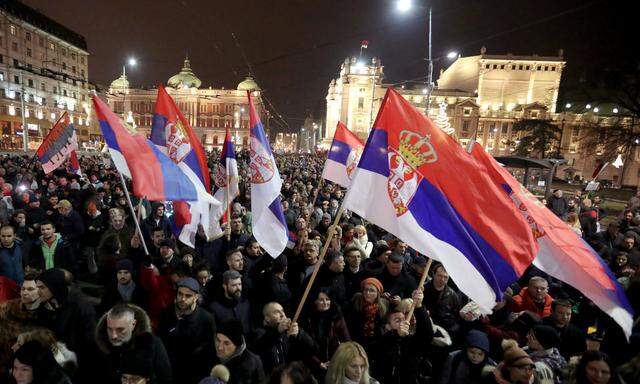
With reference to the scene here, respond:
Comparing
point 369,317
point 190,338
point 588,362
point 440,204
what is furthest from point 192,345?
point 588,362

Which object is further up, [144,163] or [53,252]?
[144,163]

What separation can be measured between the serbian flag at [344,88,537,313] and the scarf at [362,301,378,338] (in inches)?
40.2

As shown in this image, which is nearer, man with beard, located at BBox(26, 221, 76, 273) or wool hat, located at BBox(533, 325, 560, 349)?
wool hat, located at BBox(533, 325, 560, 349)

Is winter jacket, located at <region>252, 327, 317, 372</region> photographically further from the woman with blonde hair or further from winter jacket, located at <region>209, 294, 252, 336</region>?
the woman with blonde hair

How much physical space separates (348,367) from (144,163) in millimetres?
3332

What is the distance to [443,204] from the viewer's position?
3145mm

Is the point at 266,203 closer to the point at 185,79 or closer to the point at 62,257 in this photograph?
the point at 62,257

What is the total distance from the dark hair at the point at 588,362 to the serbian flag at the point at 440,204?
70 centimetres

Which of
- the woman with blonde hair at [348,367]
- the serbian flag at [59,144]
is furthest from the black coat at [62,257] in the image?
the woman with blonde hair at [348,367]

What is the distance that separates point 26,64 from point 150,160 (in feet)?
208

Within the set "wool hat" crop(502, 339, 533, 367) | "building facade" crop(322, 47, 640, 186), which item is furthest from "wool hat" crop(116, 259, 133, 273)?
"building facade" crop(322, 47, 640, 186)

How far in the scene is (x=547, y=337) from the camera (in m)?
3.32

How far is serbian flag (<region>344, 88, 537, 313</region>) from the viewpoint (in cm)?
296

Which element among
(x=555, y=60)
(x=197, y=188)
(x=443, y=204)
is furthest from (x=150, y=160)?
(x=555, y=60)
